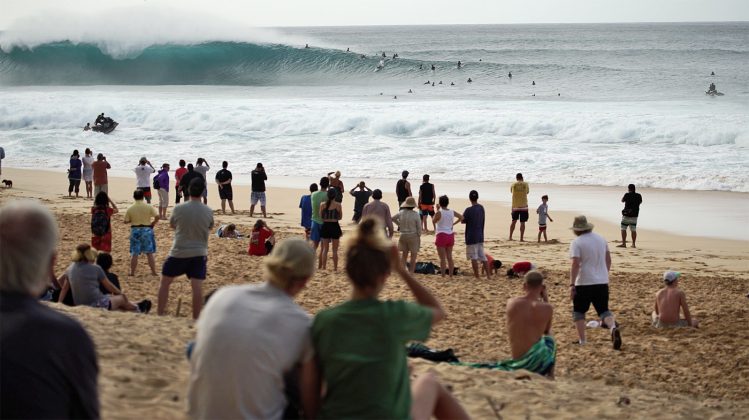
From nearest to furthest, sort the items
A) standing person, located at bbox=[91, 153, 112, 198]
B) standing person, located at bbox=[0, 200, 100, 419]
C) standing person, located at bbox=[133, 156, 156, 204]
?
standing person, located at bbox=[0, 200, 100, 419] < standing person, located at bbox=[133, 156, 156, 204] < standing person, located at bbox=[91, 153, 112, 198]

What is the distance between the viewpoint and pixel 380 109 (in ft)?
130

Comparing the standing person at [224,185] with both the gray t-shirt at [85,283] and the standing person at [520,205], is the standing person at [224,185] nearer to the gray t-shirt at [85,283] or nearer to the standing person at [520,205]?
the standing person at [520,205]

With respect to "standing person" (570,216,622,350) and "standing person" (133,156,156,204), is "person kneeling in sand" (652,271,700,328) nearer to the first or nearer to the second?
"standing person" (570,216,622,350)

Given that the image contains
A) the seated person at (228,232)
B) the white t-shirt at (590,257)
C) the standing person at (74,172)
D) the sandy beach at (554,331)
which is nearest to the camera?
the sandy beach at (554,331)

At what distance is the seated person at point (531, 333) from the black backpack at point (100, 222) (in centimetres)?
574

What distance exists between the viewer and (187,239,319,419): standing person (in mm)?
3750

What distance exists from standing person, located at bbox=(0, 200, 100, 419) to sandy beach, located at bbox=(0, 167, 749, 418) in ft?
6.08

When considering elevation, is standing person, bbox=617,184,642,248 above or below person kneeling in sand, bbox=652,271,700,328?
above

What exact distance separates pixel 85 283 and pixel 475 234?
5.83 meters

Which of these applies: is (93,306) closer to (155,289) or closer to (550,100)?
(155,289)

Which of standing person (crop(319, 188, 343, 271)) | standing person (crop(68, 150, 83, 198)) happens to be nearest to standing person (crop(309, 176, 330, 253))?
standing person (crop(319, 188, 343, 271))

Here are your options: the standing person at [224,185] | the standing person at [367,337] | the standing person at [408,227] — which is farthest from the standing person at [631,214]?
the standing person at [367,337]

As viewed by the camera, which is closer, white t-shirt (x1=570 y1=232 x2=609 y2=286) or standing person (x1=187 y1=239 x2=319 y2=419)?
standing person (x1=187 y1=239 x2=319 y2=419)

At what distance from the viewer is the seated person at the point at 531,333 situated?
23.5 ft
